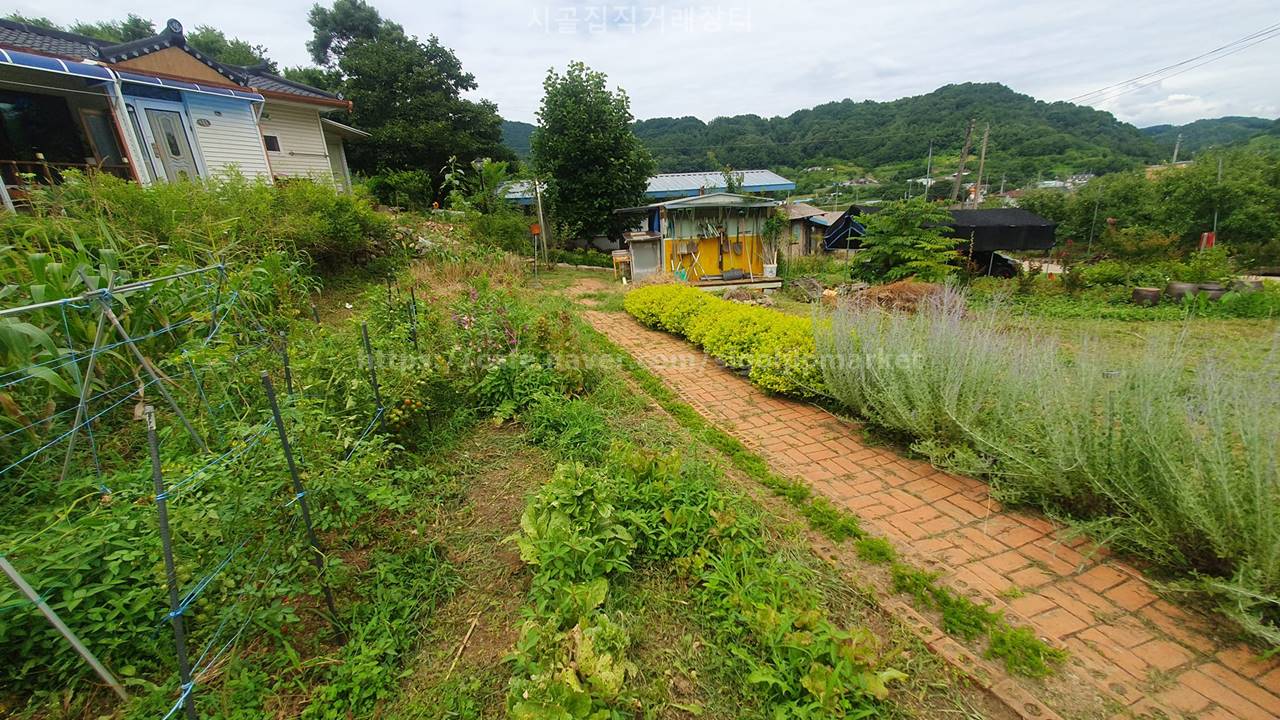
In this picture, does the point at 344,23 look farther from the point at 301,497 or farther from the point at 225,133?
the point at 301,497

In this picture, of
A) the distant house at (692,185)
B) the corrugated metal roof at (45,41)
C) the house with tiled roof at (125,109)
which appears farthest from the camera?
the distant house at (692,185)

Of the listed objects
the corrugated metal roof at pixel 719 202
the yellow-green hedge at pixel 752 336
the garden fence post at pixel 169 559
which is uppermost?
the corrugated metal roof at pixel 719 202

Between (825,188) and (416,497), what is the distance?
148 ft

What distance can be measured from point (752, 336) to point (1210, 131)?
63.9 meters

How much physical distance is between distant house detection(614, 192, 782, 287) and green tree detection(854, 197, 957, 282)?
10.3 ft

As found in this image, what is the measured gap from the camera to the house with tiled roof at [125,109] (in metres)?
8.51

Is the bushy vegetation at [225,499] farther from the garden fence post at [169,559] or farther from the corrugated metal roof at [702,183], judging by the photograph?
the corrugated metal roof at [702,183]

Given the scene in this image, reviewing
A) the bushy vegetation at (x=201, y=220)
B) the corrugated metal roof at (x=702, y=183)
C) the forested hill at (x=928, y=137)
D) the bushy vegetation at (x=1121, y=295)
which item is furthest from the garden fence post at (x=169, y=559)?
the forested hill at (x=928, y=137)

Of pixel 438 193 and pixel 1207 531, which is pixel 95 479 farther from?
pixel 438 193

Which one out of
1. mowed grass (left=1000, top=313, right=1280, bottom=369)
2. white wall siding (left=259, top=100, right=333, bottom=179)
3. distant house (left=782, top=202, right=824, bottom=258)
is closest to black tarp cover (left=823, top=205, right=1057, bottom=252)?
mowed grass (left=1000, top=313, right=1280, bottom=369)

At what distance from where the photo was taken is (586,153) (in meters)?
16.2

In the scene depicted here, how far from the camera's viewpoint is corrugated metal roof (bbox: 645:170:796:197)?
2229cm

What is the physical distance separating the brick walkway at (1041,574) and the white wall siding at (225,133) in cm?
1308

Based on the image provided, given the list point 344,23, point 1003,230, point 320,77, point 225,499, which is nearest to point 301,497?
point 225,499
